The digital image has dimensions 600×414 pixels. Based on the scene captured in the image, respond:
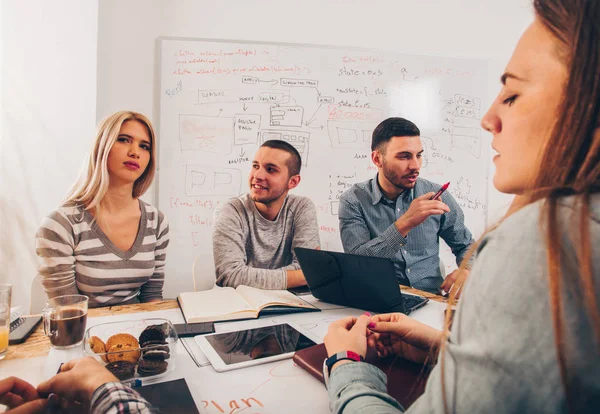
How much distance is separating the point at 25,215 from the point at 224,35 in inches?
59.1

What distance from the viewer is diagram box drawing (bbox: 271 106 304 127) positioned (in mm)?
2484

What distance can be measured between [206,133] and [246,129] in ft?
0.80

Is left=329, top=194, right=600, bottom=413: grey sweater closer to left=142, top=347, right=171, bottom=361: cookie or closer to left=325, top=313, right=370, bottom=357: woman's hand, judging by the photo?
left=325, top=313, right=370, bottom=357: woman's hand

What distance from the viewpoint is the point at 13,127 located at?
201 cm

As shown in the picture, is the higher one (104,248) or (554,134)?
(554,134)

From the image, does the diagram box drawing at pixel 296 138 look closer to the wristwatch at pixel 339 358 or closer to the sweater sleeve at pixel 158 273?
the sweater sleeve at pixel 158 273

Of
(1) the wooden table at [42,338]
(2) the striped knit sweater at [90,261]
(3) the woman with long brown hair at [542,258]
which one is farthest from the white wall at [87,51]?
(3) the woman with long brown hair at [542,258]

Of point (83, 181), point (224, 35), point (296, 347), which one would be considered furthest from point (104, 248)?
point (224, 35)

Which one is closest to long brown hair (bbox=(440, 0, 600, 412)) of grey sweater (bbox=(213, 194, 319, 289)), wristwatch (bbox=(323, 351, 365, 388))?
wristwatch (bbox=(323, 351, 365, 388))

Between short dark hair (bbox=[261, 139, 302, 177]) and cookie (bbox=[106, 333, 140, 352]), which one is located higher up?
short dark hair (bbox=[261, 139, 302, 177])

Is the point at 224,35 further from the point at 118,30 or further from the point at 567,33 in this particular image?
the point at 567,33

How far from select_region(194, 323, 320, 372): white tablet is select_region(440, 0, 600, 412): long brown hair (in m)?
0.43

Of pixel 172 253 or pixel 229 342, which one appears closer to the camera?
pixel 229 342

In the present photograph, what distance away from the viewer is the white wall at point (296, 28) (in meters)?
2.24
